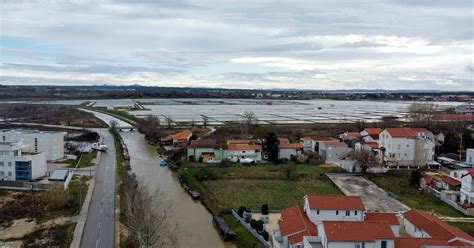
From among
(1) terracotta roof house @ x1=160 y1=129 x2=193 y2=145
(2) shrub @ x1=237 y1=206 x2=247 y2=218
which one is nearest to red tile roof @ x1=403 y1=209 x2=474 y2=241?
(2) shrub @ x1=237 y1=206 x2=247 y2=218

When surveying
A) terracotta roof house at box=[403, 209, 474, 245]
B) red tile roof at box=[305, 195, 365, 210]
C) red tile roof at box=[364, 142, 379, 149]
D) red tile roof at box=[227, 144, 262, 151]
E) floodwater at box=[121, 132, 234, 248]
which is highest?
red tile roof at box=[364, 142, 379, 149]

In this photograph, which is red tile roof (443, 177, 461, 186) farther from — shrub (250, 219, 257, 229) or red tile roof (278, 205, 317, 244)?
shrub (250, 219, 257, 229)

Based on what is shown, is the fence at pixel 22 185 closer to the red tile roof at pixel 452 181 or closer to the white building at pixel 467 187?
the white building at pixel 467 187

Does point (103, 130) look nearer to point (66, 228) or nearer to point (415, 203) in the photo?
point (66, 228)

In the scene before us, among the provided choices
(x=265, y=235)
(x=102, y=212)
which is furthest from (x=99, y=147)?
(x=265, y=235)

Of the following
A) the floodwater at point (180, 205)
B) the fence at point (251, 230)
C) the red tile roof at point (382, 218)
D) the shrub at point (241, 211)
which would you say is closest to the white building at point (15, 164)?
the floodwater at point (180, 205)
